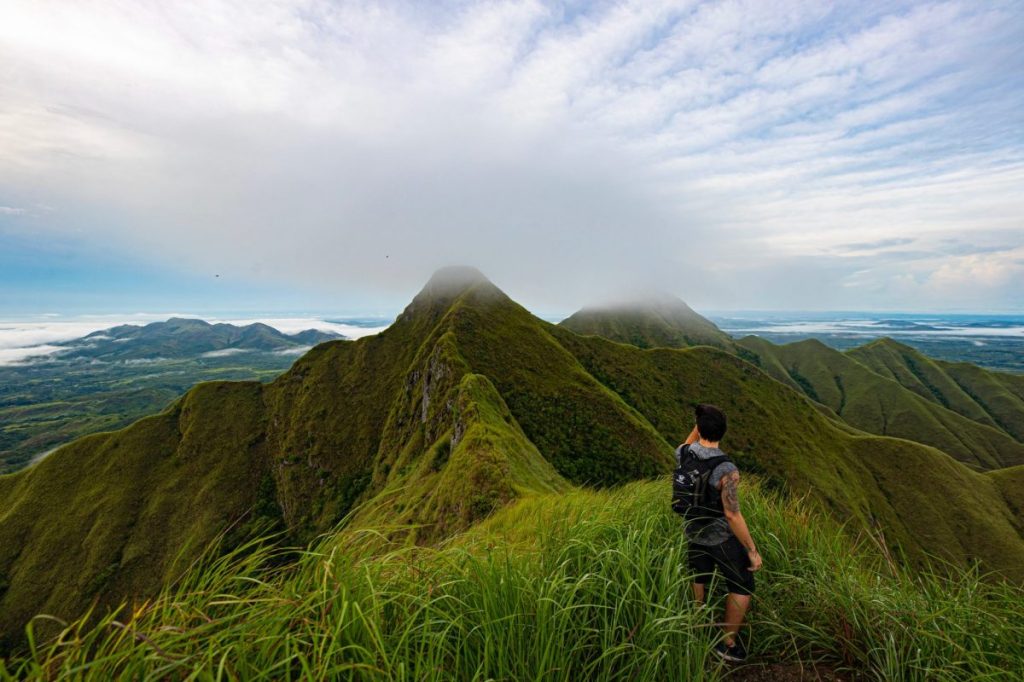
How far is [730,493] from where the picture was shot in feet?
17.1

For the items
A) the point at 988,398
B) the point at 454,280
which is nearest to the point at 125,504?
the point at 454,280

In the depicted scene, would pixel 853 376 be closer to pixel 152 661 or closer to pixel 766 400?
pixel 766 400

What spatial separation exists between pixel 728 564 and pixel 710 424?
5.45 ft

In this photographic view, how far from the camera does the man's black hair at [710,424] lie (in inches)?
223

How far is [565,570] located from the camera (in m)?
4.49

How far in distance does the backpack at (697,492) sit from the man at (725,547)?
0.04ft

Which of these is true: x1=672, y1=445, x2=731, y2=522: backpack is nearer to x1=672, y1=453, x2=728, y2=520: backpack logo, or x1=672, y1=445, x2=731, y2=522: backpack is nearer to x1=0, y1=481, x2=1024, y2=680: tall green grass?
x1=672, y1=453, x2=728, y2=520: backpack logo

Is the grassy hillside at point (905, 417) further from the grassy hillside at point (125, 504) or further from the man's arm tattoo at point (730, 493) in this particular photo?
the grassy hillside at point (125, 504)

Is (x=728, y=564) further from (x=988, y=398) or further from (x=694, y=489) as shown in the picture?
(x=988, y=398)

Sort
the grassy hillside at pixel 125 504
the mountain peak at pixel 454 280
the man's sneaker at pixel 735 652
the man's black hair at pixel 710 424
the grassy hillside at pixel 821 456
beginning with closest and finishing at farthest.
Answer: the man's sneaker at pixel 735 652, the man's black hair at pixel 710 424, the grassy hillside at pixel 125 504, the grassy hillside at pixel 821 456, the mountain peak at pixel 454 280

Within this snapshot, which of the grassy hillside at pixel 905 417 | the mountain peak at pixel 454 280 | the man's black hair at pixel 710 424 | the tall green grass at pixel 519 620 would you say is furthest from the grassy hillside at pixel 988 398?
the man's black hair at pixel 710 424

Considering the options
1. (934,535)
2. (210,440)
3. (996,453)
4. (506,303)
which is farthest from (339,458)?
(996,453)

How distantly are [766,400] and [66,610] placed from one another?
122281 millimetres

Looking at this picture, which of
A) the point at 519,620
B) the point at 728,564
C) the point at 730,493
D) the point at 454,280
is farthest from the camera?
the point at 454,280
